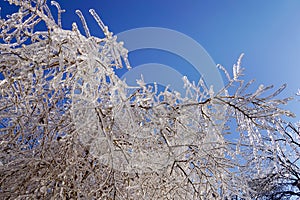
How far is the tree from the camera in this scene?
2.10 meters

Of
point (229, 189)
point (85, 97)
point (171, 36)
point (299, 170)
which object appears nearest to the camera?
point (85, 97)

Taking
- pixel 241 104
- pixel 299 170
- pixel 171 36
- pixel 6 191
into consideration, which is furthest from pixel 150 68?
pixel 299 170

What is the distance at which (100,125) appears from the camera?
6.67 feet

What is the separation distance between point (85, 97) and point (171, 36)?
1.52 meters

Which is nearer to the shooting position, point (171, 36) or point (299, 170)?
point (171, 36)

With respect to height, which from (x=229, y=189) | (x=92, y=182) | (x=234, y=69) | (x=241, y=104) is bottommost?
(x=92, y=182)

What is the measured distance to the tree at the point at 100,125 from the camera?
82.6 inches

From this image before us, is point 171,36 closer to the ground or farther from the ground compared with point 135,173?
farther from the ground

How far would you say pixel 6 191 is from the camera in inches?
89.3

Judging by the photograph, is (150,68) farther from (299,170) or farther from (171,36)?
(299,170)

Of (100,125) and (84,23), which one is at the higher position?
(84,23)

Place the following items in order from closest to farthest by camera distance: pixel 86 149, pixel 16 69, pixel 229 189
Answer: pixel 16 69 < pixel 86 149 < pixel 229 189

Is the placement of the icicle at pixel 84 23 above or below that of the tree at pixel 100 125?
above

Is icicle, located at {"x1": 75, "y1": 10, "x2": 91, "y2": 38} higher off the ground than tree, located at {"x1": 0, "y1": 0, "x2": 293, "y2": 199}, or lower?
higher
